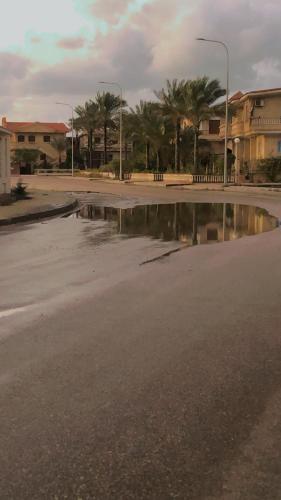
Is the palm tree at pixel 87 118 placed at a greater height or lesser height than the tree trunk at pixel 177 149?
greater

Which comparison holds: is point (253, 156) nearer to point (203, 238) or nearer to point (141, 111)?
point (141, 111)

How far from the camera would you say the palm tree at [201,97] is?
160ft

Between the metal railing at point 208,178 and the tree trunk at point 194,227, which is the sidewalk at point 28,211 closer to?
the tree trunk at point 194,227

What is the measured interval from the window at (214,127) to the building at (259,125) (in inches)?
647

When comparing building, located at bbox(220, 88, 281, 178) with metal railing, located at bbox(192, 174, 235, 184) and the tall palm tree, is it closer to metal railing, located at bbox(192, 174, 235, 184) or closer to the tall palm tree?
metal railing, located at bbox(192, 174, 235, 184)

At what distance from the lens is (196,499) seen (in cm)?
293

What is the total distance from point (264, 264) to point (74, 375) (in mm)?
6080

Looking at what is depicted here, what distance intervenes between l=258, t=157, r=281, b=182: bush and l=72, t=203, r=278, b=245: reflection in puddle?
21.8 metres

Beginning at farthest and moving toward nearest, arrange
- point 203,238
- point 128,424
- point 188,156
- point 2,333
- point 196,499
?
point 188,156, point 203,238, point 2,333, point 128,424, point 196,499

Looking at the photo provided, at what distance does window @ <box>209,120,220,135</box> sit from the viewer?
7069 centimetres

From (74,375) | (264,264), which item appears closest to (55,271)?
(264,264)

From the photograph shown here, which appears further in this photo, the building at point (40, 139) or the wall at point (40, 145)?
the wall at point (40, 145)

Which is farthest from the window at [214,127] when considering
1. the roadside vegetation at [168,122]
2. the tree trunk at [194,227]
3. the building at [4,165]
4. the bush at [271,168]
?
the tree trunk at [194,227]

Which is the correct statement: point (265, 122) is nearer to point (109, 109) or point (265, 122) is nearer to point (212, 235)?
point (109, 109)
